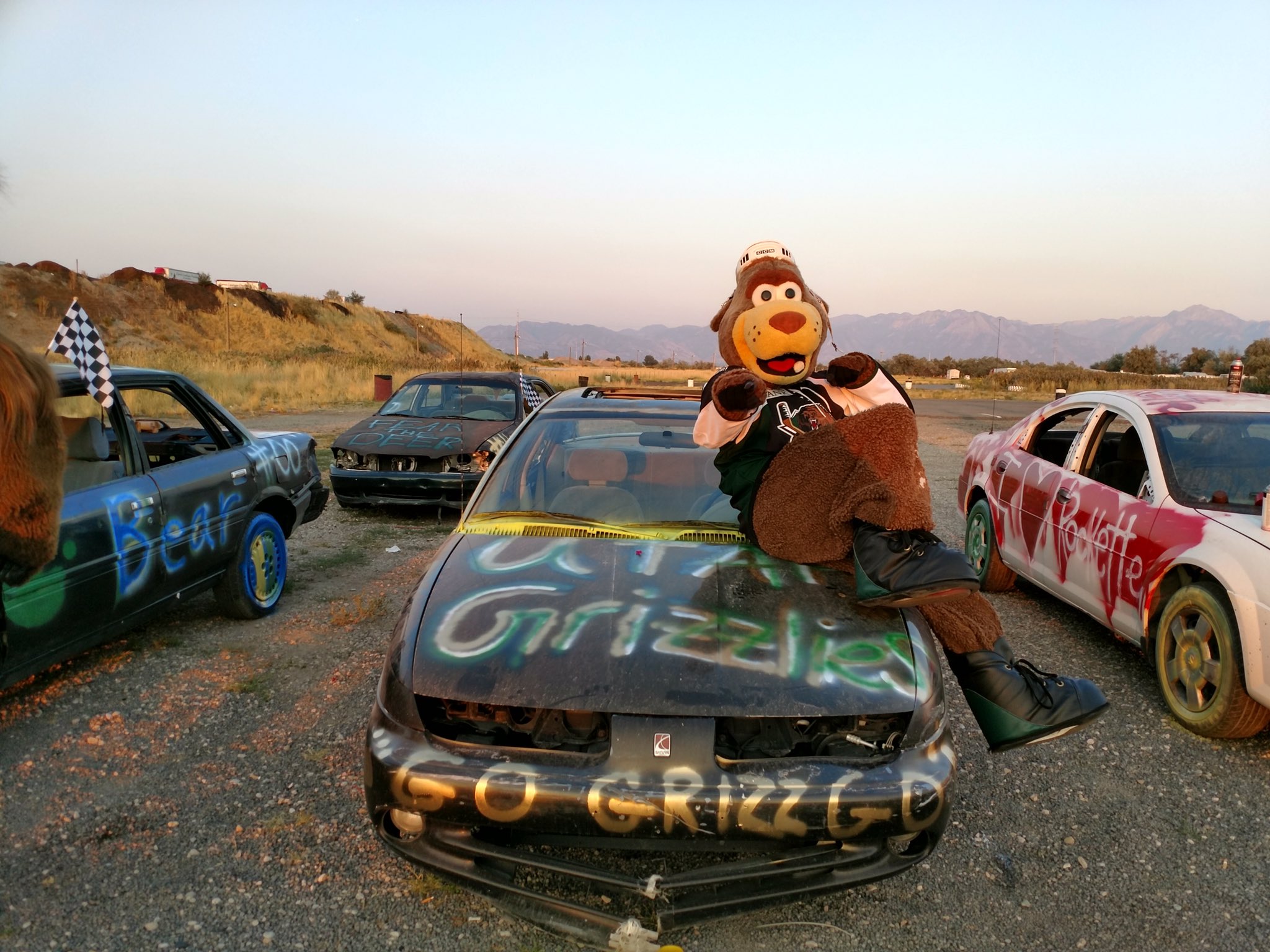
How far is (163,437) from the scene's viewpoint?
17.3 ft

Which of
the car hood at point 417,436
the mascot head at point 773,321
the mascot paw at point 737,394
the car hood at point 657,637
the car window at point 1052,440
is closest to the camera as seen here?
the car hood at point 657,637

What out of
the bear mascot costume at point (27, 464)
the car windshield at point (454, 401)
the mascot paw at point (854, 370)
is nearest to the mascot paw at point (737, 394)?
the mascot paw at point (854, 370)

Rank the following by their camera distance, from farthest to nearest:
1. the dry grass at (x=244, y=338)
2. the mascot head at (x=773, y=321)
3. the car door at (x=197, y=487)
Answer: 1. the dry grass at (x=244, y=338)
2. the car door at (x=197, y=487)
3. the mascot head at (x=773, y=321)

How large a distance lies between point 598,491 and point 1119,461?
10.5 ft

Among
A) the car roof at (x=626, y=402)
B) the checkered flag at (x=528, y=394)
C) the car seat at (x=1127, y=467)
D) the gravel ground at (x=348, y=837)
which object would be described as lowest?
the gravel ground at (x=348, y=837)

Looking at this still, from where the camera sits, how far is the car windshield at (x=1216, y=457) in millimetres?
3971

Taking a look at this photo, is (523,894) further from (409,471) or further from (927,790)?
(409,471)

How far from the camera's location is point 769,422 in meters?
3.02

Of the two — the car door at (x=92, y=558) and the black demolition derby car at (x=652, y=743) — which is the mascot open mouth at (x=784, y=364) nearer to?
the black demolition derby car at (x=652, y=743)

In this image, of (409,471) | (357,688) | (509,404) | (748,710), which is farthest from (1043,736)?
(509,404)

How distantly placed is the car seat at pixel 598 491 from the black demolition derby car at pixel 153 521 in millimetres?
2015

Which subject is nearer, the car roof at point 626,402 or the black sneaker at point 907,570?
the black sneaker at point 907,570

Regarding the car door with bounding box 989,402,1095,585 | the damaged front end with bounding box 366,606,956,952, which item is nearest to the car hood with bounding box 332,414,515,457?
the car door with bounding box 989,402,1095,585

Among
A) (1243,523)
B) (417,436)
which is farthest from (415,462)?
A: (1243,523)
